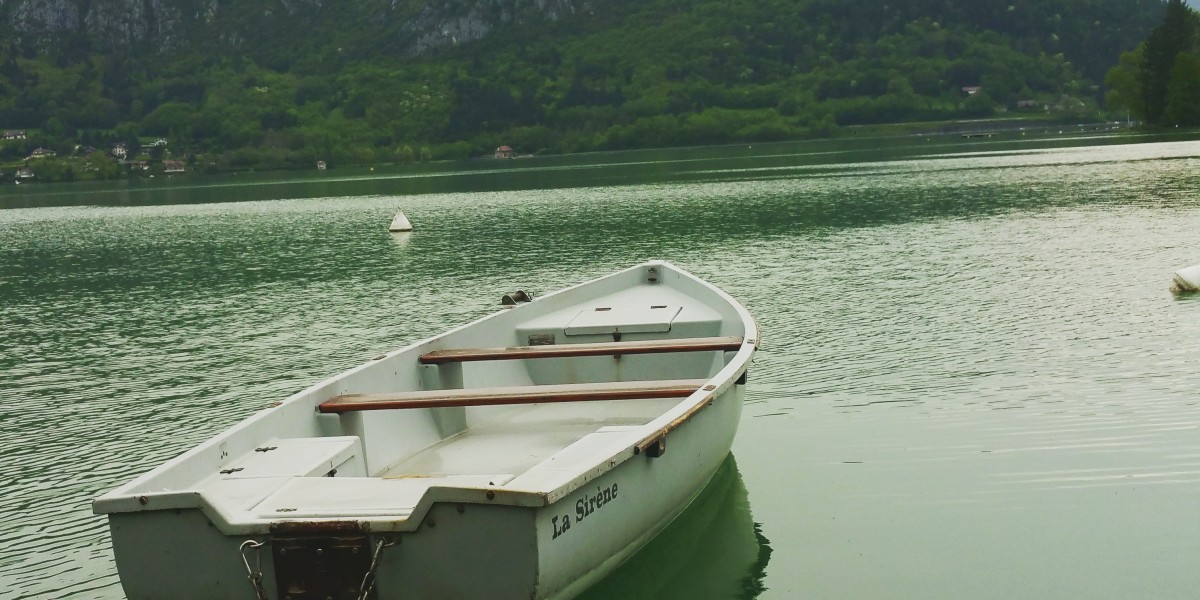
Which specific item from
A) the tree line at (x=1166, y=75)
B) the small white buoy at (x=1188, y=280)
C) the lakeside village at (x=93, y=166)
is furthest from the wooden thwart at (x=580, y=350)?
the lakeside village at (x=93, y=166)

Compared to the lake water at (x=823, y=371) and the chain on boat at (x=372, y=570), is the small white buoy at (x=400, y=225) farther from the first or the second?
the chain on boat at (x=372, y=570)

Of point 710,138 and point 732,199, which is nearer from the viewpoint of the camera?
point 732,199

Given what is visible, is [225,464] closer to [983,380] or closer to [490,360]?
[490,360]

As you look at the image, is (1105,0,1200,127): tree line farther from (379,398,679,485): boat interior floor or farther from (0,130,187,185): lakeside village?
(0,130,187,185): lakeside village

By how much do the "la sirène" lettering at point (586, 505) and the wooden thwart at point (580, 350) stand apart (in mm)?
4244

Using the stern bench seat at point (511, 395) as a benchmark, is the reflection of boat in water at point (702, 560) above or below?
below

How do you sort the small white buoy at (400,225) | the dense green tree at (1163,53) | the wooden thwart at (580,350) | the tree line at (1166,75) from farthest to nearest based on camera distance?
the dense green tree at (1163,53) < the tree line at (1166,75) < the small white buoy at (400,225) < the wooden thwart at (580,350)

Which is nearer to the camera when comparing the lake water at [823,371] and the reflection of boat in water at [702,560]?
the reflection of boat in water at [702,560]

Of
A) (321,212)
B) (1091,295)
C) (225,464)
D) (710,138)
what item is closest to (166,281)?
(1091,295)

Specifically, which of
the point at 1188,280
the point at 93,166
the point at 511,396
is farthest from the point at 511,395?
the point at 93,166

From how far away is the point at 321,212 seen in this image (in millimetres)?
65875

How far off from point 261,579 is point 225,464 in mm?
1470

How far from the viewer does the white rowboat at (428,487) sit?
6965 millimetres

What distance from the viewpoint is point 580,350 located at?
12.6 metres
